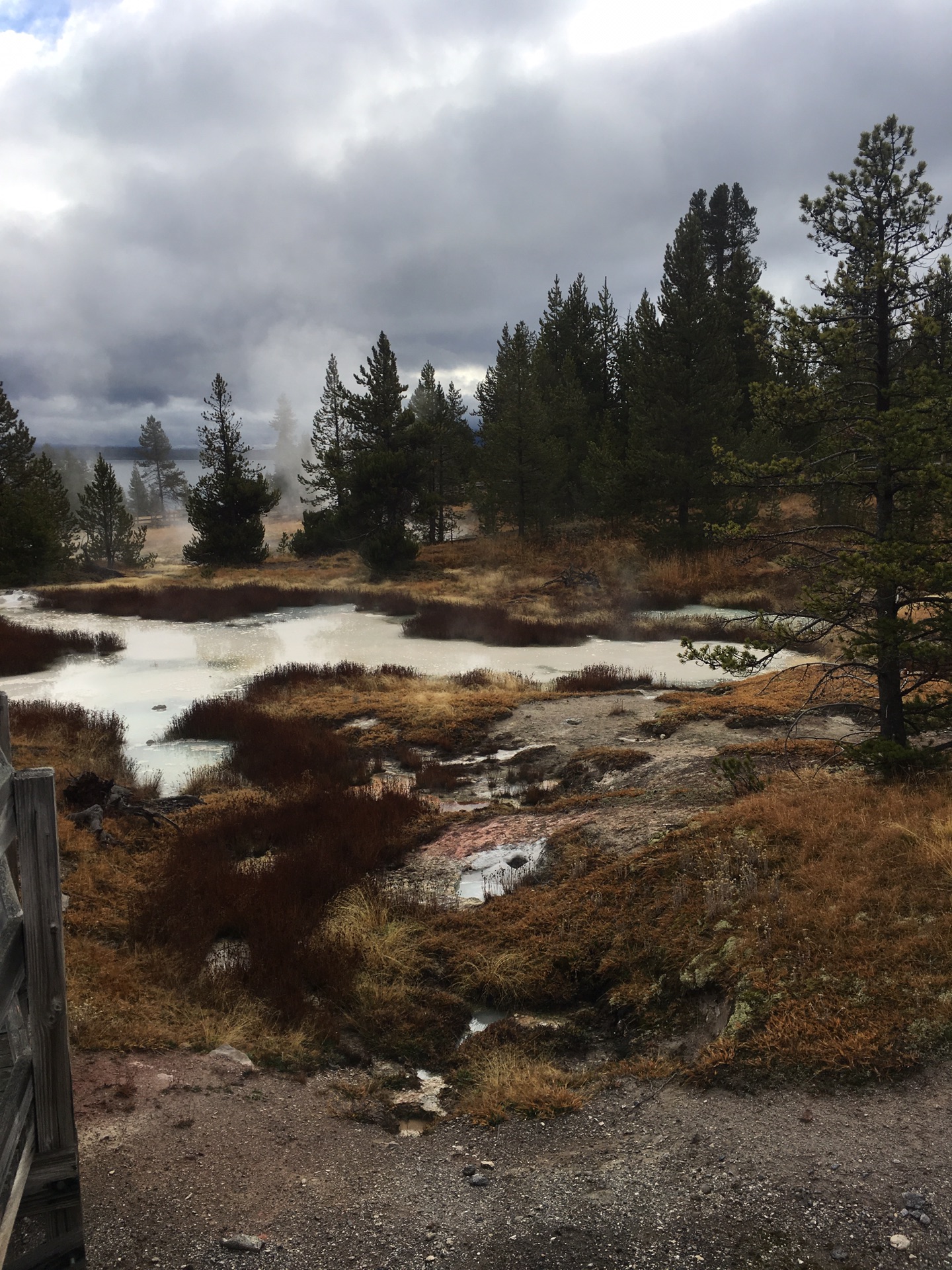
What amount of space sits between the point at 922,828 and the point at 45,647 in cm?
2168

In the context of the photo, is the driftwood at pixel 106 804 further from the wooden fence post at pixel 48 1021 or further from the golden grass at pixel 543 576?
the golden grass at pixel 543 576

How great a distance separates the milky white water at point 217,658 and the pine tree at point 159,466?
73.0 meters

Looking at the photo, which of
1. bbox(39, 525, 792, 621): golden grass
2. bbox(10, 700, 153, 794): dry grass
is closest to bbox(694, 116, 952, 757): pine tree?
bbox(10, 700, 153, 794): dry grass

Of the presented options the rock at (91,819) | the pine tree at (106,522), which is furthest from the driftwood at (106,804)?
the pine tree at (106,522)

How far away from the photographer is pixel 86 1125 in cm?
422

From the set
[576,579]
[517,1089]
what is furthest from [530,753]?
[576,579]

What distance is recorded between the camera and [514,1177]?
4062 millimetres

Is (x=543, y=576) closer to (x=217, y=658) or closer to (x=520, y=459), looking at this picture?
(x=520, y=459)

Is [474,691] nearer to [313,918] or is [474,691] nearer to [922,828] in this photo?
[313,918]

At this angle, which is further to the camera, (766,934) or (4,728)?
(766,934)

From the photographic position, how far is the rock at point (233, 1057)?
16.9 ft

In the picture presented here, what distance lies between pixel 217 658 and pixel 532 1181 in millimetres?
19989

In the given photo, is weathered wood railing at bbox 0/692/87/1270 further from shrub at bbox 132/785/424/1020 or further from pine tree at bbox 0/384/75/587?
pine tree at bbox 0/384/75/587

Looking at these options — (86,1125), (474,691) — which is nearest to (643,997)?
(86,1125)
